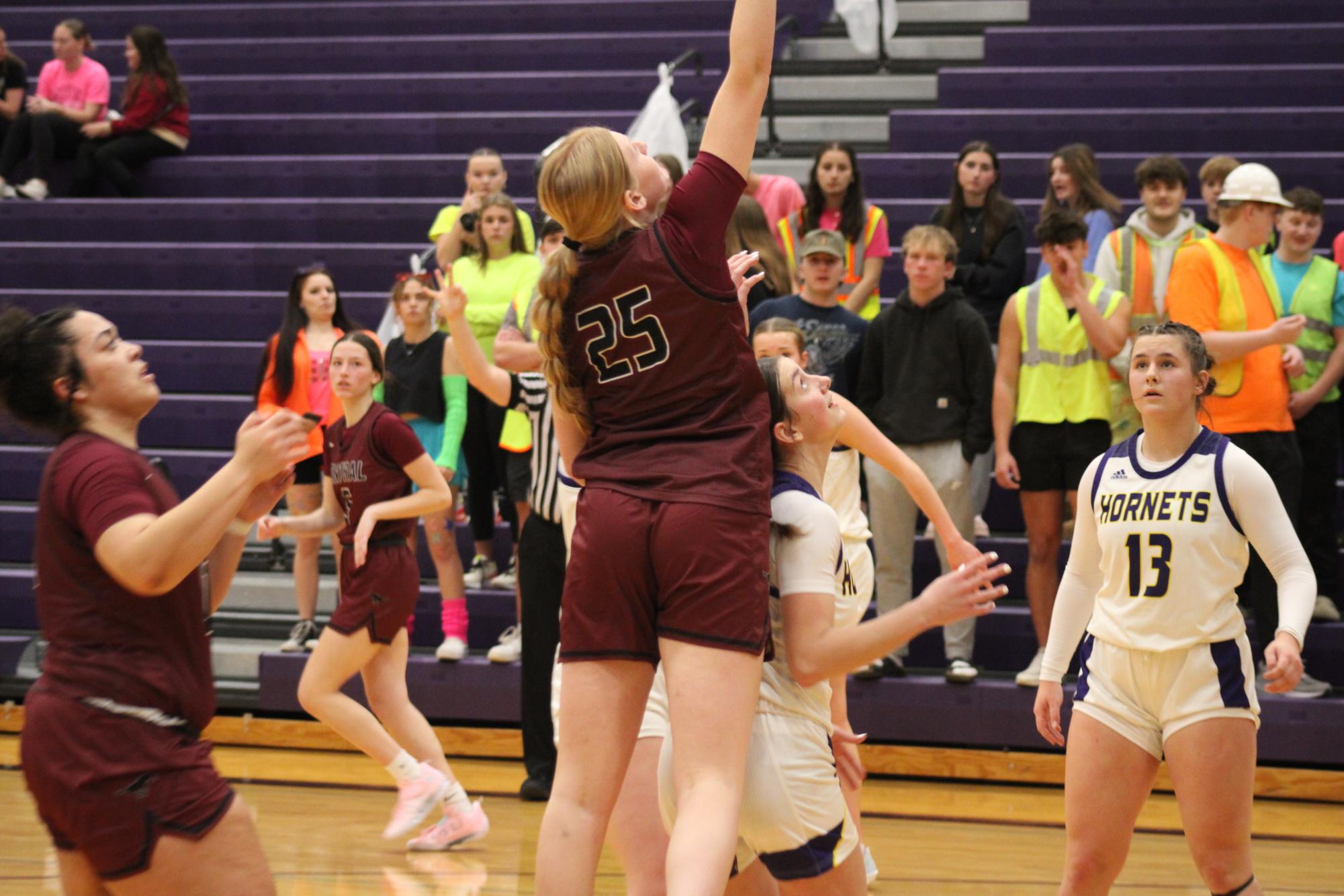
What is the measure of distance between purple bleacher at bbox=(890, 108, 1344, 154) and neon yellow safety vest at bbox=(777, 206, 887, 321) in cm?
217

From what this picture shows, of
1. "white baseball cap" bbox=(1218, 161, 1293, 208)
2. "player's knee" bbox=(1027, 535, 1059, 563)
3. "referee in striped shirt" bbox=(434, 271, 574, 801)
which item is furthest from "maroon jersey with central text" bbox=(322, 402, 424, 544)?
"white baseball cap" bbox=(1218, 161, 1293, 208)

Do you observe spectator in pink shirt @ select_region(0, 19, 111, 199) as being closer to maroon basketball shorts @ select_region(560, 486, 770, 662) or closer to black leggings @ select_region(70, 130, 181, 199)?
black leggings @ select_region(70, 130, 181, 199)

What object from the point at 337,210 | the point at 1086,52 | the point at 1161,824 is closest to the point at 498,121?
the point at 337,210

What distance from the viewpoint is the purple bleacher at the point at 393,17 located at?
10.6 metres

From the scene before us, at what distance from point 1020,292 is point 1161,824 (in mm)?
2059

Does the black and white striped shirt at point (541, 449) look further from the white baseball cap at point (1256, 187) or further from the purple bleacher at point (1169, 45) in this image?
the purple bleacher at point (1169, 45)

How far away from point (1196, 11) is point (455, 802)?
7362 mm

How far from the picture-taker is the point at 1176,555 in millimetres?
3195

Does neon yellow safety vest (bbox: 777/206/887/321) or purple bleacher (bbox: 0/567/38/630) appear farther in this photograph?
purple bleacher (bbox: 0/567/38/630)

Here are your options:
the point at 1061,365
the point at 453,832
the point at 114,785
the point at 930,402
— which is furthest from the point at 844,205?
the point at 114,785

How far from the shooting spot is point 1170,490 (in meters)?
3.22

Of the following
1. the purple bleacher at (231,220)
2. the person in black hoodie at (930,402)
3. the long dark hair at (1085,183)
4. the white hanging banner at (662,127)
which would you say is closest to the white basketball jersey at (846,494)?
the person in black hoodie at (930,402)

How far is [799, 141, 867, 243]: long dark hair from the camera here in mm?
6605

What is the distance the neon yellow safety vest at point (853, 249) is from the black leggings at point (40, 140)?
18.0ft
